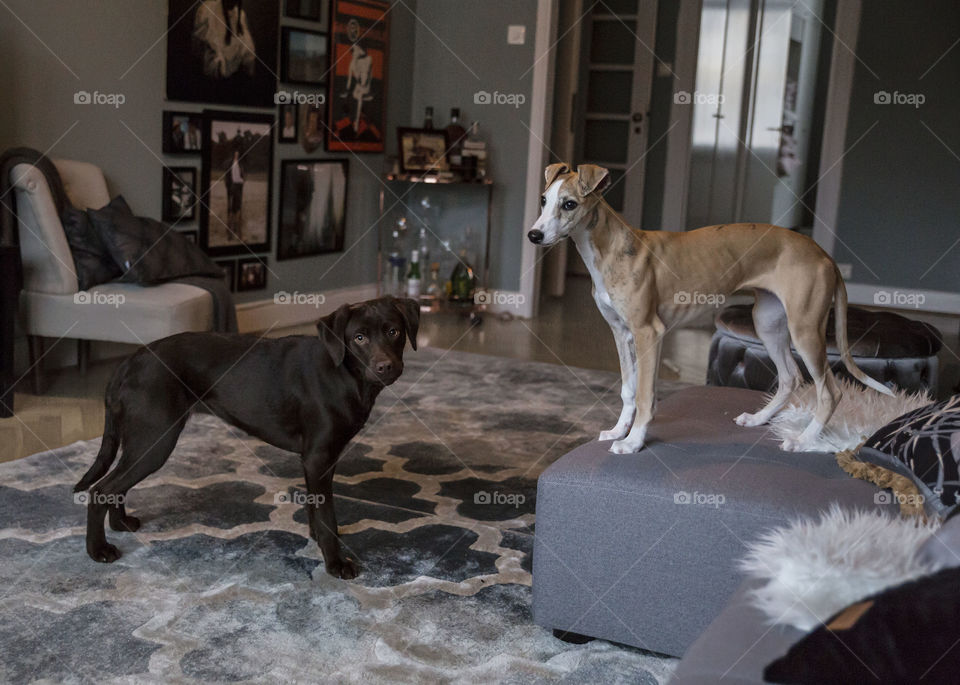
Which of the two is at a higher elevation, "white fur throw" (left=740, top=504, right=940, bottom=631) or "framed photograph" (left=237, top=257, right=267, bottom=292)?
"white fur throw" (left=740, top=504, right=940, bottom=631)

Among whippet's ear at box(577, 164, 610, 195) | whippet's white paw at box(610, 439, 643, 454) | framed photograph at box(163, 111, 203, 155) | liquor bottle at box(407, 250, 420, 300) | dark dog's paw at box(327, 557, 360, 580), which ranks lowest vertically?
dark dog's paw at box(327, 557, 360, 580)

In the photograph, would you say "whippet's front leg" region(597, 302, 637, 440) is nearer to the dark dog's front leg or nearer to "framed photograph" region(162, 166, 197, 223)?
the dark dog's front leg

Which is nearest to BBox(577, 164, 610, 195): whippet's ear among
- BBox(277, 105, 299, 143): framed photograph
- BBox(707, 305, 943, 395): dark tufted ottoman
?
BBox(707, 305, 943, 395): dark tufted ottoman

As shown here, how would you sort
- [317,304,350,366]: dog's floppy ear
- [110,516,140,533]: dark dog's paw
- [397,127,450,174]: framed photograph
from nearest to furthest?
1. [317,304,350,366]: dog's floppy ear
2. [110,516,140,533]: dark dog's paw
3. [397,127,450,174]: framed photograph

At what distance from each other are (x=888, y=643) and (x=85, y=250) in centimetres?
360

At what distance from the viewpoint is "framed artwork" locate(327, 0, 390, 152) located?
18.9 ft

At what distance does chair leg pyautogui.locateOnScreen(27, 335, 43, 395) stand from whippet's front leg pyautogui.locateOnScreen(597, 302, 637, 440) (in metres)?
2.63

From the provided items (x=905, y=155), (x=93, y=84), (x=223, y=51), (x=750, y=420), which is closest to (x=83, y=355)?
(x=93, y=84)

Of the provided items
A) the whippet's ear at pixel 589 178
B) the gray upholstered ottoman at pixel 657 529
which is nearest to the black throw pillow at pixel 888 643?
the gray upholstered ottoman at pixel 657 529

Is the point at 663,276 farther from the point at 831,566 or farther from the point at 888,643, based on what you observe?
the point at 888,643

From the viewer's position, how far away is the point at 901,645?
1.18 meters

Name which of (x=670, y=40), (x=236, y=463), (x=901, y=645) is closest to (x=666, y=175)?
(x=670, y=40)

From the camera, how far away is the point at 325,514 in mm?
2295

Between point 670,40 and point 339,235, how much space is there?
3327 millimetres
